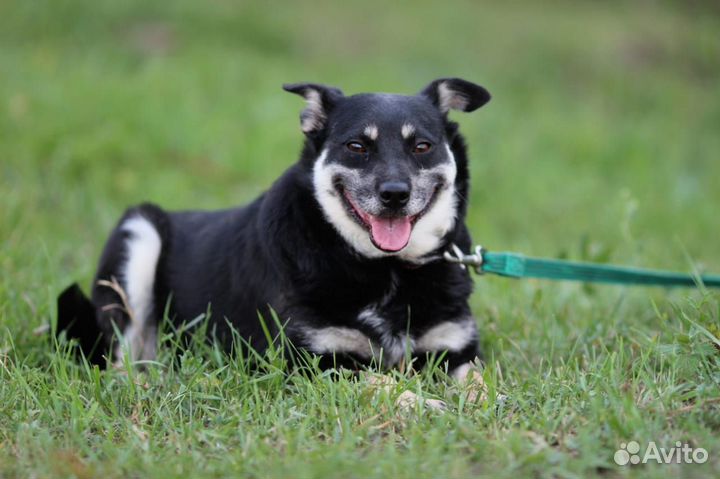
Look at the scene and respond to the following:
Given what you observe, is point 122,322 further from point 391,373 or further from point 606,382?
point 606,382

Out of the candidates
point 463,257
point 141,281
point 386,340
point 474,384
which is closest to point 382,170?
point 463,257

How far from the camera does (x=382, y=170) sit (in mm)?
3547

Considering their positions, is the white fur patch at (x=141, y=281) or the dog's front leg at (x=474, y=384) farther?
the white fur patch at (x=141, y=281)

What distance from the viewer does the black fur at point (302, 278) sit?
141 inches

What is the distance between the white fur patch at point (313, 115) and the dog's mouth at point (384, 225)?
384 mm

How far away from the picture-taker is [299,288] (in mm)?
3582

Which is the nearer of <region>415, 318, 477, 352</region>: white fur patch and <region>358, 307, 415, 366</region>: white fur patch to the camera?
<region>358, 307, 415, 366</region>: white fur patch

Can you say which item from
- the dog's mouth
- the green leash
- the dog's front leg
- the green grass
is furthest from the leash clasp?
the dog's front leg

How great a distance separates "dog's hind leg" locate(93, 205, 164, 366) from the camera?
427cm

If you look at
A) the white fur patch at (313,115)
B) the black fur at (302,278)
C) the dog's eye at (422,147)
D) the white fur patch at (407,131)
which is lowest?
the black fur at (302,278)

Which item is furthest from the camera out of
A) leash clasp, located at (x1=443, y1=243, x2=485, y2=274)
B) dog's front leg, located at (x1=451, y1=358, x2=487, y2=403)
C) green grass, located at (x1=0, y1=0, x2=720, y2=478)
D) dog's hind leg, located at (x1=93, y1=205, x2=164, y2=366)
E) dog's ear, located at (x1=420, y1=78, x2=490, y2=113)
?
Result: dog's hind leg, located at (x1=93, y1=205, x2=164, y2=366)

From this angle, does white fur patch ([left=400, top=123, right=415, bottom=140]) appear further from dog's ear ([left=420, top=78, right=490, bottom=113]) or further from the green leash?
the green leash

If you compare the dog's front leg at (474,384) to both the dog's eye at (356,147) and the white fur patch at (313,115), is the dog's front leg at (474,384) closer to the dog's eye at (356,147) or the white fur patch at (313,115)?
the dog's eye at (356,147)

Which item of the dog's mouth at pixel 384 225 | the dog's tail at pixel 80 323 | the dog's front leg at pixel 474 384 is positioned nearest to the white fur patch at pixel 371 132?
the dog's mouth at pixel 384 225
